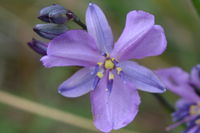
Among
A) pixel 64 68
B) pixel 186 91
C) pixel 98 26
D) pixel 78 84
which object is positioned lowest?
pixel 64 68

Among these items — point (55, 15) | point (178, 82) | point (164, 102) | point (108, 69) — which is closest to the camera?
point (55, 15)

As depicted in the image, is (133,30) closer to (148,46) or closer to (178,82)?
(148,46)

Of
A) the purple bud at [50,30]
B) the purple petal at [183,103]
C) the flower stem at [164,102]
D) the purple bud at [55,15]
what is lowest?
the purple petal at [183,103]

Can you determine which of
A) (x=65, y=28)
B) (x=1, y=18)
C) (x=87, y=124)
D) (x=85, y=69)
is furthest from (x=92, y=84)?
(x=1, y=18)

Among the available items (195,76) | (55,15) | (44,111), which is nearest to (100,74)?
(55,15)

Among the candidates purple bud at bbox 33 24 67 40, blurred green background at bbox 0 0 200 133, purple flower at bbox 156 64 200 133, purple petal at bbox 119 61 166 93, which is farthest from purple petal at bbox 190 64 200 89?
blurred green background at bbox 0 0 200 133

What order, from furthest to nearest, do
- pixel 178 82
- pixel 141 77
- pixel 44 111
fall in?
pixel 44 111, pixel 178 82, pixel 141 77

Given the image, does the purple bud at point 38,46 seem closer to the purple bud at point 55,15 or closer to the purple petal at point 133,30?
the purple bud at point 55,15

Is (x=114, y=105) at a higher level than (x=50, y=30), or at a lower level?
lower

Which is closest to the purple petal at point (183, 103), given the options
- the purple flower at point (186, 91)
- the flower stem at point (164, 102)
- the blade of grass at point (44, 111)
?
the purple flower at point (186, 91)
